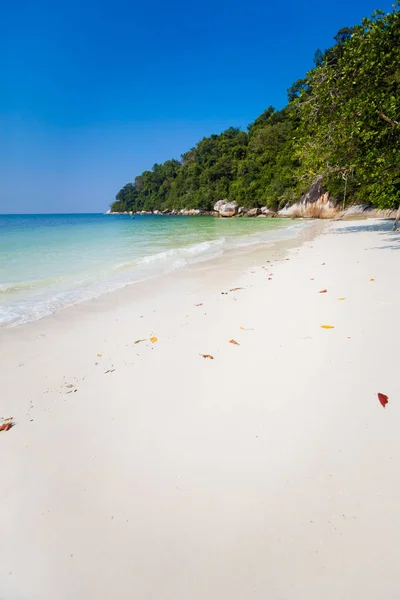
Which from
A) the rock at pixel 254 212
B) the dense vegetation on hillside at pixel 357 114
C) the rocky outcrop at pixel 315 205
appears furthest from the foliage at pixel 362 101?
the rock at pixel 254 212

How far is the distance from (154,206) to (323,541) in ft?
360

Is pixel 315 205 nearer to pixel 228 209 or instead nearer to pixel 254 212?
pixel 254 212

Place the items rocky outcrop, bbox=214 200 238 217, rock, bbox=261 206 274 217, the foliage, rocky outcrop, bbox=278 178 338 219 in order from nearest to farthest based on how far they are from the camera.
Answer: the foliage → rocky outcrop, bbox=278 178 338 219 → rock, bbox=261 206 274 217 → rocky outcrop, bbox=214 200 238 217

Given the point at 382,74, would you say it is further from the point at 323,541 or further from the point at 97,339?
the point at 323,541

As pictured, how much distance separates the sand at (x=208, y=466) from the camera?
3.75ft

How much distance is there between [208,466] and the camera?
158 centimetres

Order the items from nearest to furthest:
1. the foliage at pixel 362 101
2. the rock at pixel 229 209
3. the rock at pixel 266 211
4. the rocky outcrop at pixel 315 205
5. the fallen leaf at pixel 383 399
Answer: the fallen leaf at pixel 383 399
the foliage at pixel 362 101
the rocky outcrop at pixel 315 205
the rock at pixel 266 211
the rock at pixel 229 209

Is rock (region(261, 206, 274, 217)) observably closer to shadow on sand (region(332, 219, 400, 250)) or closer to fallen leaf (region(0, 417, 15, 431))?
shadow on sand (region(332, 219, 400, 250))

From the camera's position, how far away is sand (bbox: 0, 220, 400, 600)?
3.75 feet

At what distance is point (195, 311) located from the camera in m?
4.24

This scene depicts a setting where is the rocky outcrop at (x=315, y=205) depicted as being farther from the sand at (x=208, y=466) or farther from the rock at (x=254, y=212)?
the sand at (x=208, y=466)

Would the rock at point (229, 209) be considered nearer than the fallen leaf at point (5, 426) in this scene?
No

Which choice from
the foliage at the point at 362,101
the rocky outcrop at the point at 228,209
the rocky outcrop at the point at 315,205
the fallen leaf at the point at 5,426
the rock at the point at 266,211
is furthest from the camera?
the rocky outcrop at the point at 228,209

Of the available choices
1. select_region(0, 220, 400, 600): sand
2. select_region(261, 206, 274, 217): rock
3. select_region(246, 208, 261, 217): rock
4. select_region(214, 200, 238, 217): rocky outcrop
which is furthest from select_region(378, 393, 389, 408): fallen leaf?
select_region(214, 200, 238, 217): rocky outcrop
